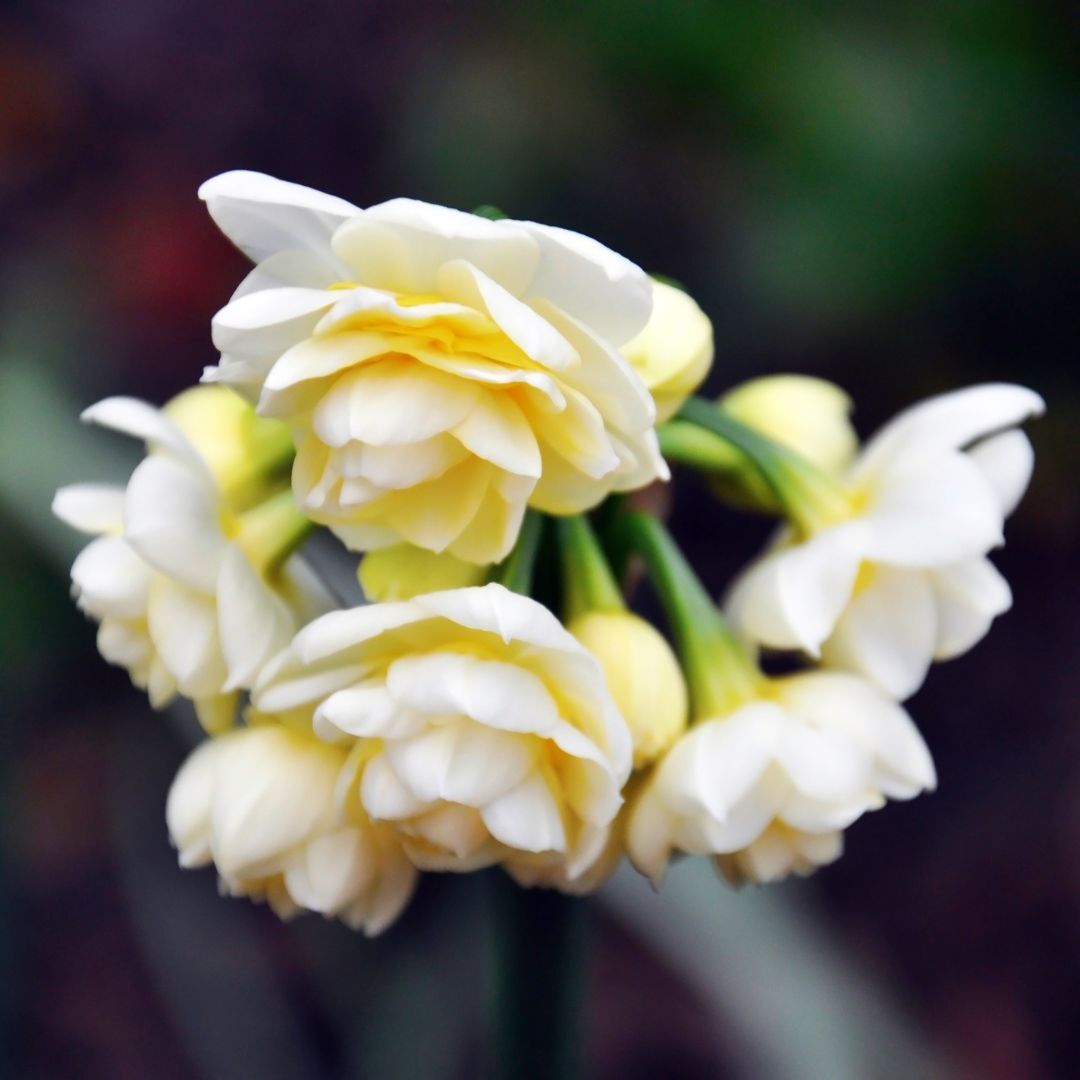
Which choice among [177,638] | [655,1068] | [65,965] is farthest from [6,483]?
[655,1068]

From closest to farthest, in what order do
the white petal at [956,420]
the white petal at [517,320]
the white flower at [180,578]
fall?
the white petal at [517,320] → the white flower at [180,578] → the white petal at [956,420]

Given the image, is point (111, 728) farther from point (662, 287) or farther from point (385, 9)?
point (662, 287)

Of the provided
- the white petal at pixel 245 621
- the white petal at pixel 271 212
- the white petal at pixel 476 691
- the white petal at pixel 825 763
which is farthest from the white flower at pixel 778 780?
the white petal at pixel 271 212

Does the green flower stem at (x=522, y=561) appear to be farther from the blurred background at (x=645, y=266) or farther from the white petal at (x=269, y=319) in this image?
the blurred background at (x=645, y=266)

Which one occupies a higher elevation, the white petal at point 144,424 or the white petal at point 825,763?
the white petal at point 144,424

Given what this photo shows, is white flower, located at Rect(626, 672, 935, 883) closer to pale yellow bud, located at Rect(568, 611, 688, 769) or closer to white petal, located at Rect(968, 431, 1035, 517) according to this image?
pale yellow bud, located at Rect(568, 611, 688, 769)

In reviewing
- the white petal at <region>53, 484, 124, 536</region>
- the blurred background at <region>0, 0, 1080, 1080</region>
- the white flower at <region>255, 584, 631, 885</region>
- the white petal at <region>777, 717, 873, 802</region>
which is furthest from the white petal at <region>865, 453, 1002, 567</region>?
the blurred background at <region>0, 0, 1080, 1080</region>

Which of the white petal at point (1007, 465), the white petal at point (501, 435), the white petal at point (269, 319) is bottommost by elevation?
the white petal at point (1007, 465)

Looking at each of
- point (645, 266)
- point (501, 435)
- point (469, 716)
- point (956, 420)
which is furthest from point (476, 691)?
point (645, 266)
